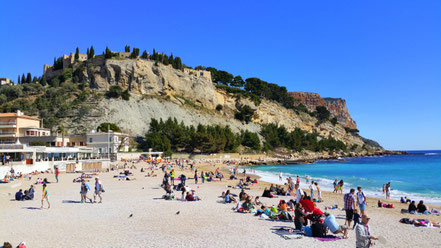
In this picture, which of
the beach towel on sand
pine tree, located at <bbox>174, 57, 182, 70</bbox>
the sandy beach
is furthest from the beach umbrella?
pine tree, located at <bbox>174, 57, 182, 70</bbox>

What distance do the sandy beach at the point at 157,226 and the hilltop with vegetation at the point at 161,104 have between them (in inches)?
1791

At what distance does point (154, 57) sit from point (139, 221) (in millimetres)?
86224

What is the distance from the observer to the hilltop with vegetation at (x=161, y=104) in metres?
67.1

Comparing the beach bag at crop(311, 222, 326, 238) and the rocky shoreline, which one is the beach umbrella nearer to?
the beach bag at crop(311, 222, 326, 238)

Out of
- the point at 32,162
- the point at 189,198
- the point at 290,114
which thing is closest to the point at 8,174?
the point at 32,162

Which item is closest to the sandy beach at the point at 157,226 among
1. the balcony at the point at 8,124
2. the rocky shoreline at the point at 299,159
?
the rocky shoreline at the point at 299,159

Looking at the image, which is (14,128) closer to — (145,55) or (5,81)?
(145,55)

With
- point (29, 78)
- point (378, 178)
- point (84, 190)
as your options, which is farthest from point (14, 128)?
point (378, 178)

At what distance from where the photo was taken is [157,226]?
10.9 m

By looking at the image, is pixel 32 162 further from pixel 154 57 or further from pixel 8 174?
pixel 154 57

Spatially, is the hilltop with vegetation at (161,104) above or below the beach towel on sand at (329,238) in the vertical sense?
above

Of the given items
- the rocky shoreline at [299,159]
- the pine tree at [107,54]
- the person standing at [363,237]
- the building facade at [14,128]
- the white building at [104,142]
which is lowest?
the rocky shoreline at [299,159]

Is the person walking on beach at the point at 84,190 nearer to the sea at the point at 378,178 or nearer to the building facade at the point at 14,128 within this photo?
the sea at the point at 378,178

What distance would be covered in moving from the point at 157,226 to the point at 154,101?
70.7m
